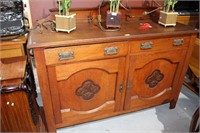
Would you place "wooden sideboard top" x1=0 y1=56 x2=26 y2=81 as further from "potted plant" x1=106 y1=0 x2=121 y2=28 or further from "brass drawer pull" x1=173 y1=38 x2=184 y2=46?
"brass drawer pull" x1=173 y1=38 x2=184 y2=46

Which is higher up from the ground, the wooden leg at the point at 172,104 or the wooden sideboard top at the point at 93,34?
the wooden sideboard top at the point at 93,34

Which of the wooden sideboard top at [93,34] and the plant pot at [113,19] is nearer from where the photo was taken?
the wooden sideboard top at [93,34]

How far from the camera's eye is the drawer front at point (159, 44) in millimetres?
1164

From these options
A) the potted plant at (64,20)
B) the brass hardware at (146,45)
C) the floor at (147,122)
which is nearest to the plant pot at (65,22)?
the potted plant at (64,20)

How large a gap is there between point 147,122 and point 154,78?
1.33 ft

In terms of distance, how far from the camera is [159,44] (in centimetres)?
121

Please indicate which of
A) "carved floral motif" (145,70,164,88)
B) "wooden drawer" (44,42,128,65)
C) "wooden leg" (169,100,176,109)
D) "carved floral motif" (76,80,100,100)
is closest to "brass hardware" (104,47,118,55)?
"wooden drawer" (44,42,128,65)

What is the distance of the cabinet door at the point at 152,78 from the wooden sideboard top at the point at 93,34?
15 cm

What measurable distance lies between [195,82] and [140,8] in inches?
37.7

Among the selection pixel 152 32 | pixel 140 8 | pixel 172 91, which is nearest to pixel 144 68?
pixel 152 32

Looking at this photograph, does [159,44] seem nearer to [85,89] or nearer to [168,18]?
[168,18]

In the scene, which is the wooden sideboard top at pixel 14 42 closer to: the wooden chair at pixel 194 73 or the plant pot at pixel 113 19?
the plant pot at pixel 113 19

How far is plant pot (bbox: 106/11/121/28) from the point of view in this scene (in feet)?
3.84

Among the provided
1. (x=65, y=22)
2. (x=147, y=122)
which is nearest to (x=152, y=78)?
(x=147, y=122)
